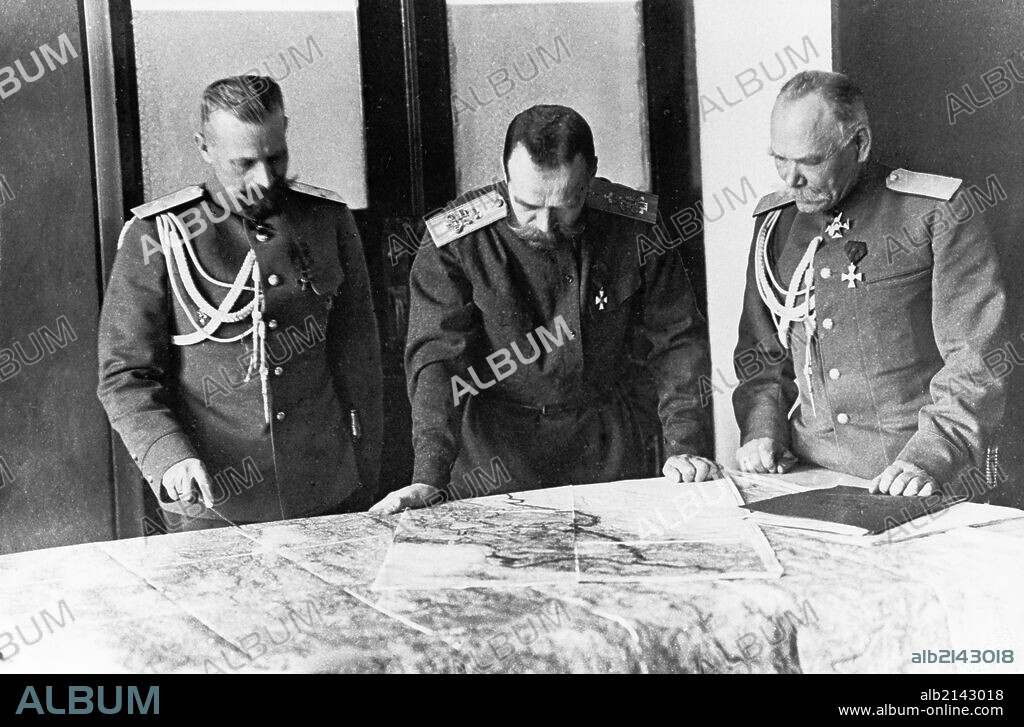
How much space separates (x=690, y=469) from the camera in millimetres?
2111

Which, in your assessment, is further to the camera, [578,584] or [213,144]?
[213,144]

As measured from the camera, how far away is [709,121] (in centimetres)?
208

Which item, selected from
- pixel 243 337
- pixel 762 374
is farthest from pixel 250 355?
pixel 762 374

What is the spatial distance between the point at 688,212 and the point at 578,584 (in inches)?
34.6

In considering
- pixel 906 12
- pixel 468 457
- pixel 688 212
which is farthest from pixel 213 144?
pixel 906 12

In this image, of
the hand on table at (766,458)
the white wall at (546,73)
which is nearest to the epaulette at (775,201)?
the white wall at (546,73)

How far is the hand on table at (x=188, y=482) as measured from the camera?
1992 millimetres

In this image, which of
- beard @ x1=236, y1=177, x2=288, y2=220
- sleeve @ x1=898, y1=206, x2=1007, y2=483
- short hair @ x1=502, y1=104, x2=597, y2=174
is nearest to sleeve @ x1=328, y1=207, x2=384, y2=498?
beard @ x1=236, y1=177, x2=288, y2=220

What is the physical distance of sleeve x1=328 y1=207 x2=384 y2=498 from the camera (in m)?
2.04

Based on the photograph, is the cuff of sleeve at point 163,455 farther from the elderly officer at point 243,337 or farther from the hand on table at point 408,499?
the hand on table at point 408,499

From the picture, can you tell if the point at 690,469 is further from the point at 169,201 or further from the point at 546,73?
the point at 169,201

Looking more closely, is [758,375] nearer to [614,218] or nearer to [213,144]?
[614,218]

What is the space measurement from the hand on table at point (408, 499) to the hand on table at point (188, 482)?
0.34 m

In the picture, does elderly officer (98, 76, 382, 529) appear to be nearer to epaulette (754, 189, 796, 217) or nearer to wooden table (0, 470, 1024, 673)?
wooden table (0, 470, 1024, 673)
